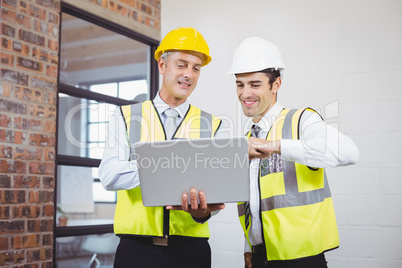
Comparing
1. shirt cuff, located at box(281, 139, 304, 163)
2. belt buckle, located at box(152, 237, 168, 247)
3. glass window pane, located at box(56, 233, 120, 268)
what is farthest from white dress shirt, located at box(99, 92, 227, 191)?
glass window pane, located at box(56, 233, 120, 268)

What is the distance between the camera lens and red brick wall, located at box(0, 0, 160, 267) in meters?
2.79

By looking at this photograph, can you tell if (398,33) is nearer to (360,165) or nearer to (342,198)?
(360,165)

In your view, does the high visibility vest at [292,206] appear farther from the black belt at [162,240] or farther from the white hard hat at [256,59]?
the black belt at [162,240]

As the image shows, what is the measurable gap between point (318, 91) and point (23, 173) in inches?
86.2

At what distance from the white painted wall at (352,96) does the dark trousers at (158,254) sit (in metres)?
1.58

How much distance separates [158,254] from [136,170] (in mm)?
395

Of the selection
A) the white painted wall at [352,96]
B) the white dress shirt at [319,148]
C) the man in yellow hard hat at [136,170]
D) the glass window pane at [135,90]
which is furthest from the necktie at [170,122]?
the glass window pane at [135,90]

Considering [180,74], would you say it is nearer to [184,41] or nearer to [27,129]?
[184,41]

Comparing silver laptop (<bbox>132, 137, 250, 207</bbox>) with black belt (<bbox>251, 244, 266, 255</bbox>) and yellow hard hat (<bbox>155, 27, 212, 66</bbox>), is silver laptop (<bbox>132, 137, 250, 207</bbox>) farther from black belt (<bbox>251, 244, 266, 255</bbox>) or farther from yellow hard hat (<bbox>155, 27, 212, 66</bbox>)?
yellow hard hat (<bbox>155, 27, 212, 66</bbox>)

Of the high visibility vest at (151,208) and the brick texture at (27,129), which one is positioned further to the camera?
the brick texture at (27,129)

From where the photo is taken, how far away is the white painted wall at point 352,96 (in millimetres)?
3080

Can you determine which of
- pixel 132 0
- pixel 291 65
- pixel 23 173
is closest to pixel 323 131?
pixel 291 65

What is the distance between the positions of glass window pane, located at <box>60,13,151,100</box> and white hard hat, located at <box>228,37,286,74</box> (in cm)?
197

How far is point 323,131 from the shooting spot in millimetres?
1898
